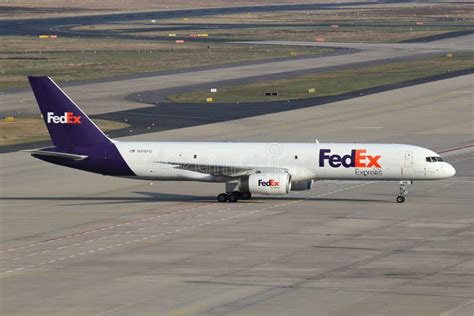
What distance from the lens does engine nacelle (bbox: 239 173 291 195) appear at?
7856 centimetres

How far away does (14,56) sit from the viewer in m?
196

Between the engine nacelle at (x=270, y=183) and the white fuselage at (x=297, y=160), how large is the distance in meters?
1.03

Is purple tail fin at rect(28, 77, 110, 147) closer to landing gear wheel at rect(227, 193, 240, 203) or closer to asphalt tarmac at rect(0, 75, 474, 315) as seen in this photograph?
asphalt tarmac at rect(0, 75, 474, 315)

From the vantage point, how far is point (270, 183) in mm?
78625

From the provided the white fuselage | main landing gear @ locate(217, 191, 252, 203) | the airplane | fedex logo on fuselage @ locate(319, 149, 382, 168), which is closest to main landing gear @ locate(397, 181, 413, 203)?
the airplane

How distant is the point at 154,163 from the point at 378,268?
2623 centimetres

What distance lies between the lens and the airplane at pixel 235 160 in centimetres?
7919

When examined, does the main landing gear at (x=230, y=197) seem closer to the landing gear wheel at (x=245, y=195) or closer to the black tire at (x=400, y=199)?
the landing gear wheel at (x=245, y=195)

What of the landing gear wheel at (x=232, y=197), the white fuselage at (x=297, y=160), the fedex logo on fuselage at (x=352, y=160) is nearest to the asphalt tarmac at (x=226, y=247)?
the landing gear wheel at (x=232, y=197)

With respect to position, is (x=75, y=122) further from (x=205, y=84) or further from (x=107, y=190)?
(x=205, y=84)

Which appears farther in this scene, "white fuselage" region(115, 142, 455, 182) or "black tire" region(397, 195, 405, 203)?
"black tire" region(397, 195, 405, 203)

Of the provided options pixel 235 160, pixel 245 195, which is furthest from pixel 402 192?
pixel 235 160

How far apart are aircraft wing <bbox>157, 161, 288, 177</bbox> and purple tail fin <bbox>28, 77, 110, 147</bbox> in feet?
17.3

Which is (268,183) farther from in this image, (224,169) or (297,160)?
(224,169)
